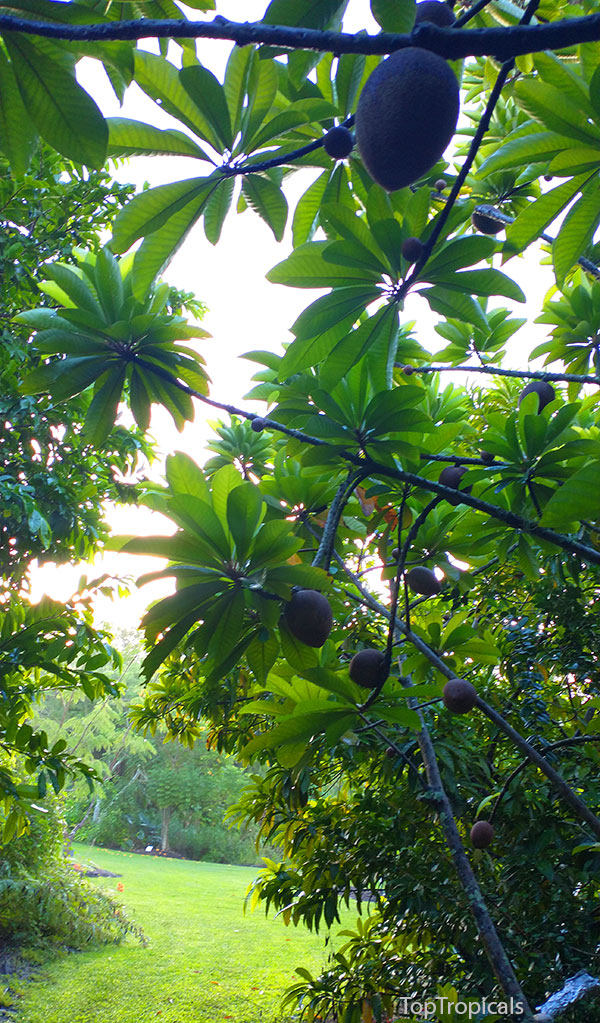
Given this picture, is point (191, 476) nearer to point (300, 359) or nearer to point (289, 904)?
point (300, 359)

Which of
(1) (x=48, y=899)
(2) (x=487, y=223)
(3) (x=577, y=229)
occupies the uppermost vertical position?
(2) (x=487, y=223)

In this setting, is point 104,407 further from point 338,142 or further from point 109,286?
point 338,142

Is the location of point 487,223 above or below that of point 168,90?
above

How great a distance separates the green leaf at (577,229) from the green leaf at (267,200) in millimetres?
360

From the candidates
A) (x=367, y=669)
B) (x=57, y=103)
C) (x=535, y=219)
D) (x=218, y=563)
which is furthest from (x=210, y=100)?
(x=367, y=669)

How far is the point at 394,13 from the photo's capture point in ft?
1.74

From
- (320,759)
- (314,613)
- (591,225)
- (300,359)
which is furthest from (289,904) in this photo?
(591,225)

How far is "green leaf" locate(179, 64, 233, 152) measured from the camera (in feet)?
2.22

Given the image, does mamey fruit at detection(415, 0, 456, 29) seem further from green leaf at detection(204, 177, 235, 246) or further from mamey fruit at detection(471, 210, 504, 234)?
mamey fruit at detection(471, 210, 504, 234)

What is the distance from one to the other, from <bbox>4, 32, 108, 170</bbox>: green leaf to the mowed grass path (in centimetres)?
479

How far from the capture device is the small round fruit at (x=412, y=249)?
0.71 metres

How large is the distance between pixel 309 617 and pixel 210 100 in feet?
1.93

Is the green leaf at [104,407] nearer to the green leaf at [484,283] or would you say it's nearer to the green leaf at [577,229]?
the green leaf at [484,283]

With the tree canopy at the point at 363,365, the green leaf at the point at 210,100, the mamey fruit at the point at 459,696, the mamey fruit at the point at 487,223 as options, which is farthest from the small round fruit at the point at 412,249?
the mamey fruit at the point at 459,696
